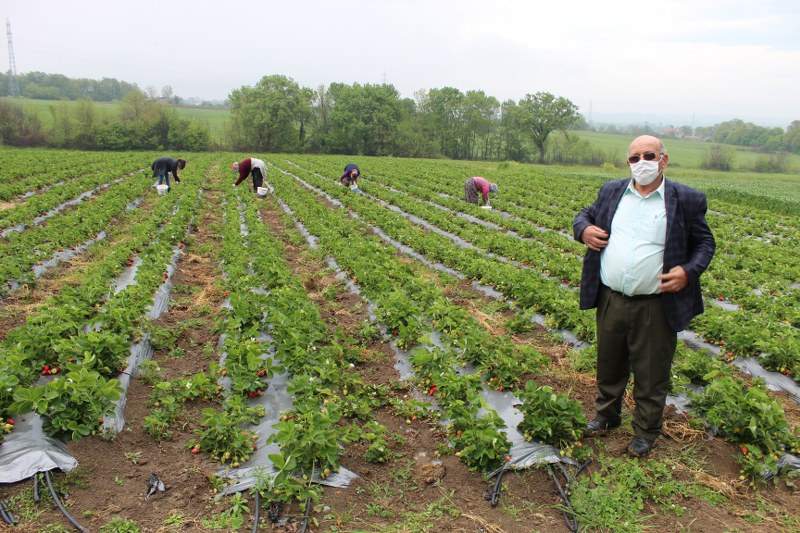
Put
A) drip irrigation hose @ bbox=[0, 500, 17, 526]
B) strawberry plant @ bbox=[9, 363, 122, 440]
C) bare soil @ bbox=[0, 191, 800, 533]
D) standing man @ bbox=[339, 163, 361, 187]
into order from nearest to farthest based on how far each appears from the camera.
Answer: drip irrigation hose @ bbox=[0, 500, 17, 526] < bare soil @ bbox=[0, 191, 800, 533] < strawberry plant @ bbox=[9, 363, 122, 440] < standing man @ bbox=[339, 163, 361, 187]

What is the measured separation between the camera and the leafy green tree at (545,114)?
222 ft

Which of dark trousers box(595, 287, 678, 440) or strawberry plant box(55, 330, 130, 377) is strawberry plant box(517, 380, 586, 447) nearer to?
dark trousers box(595, 287, 678, 440)

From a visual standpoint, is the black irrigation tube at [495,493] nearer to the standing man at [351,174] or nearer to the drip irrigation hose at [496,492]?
the drip irrigation hose at [496,492]

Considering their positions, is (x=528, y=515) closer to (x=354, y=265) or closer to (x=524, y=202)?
(x=354, y=265)

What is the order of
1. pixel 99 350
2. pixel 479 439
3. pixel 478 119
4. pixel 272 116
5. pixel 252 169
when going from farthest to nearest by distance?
pixel 478 119 → pixel 272 116 → pixel 252 169 → pixel 99 350 → pixel 479 439

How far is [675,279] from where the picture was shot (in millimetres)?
3570

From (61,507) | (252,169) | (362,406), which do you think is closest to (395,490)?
(362,406)

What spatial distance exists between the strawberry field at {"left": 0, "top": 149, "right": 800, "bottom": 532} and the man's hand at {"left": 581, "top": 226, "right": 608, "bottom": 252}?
1.32 m

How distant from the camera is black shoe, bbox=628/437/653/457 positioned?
4.12m

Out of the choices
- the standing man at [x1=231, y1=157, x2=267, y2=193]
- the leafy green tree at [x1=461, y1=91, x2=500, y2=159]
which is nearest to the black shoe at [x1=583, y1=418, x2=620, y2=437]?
the standing man at [x1=231, y1=157, x2=267, y2=193]

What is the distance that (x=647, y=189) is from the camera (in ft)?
12.6

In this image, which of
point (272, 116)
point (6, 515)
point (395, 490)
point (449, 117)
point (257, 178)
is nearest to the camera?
point (6, 515)

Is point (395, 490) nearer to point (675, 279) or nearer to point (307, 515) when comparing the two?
point (307, 515)

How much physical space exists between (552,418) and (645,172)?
2.08 meters
